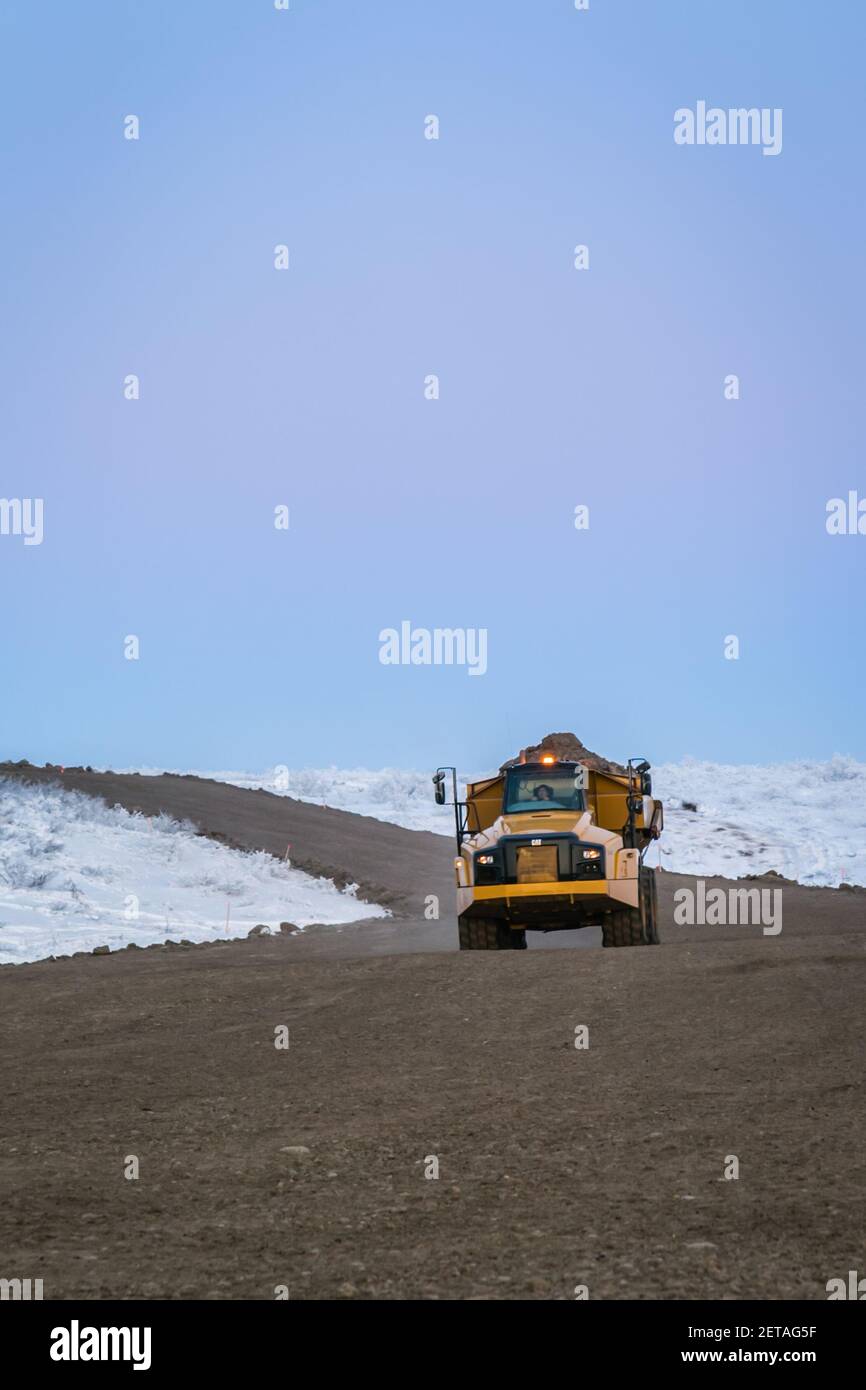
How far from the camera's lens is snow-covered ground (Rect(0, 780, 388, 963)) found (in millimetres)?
29250

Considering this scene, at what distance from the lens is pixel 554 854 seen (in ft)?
66.0

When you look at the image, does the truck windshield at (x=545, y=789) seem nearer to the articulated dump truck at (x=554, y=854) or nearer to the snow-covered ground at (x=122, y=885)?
the articulated dump truck at (x=554, y=854)

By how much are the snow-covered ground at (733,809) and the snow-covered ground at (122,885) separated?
19.6m

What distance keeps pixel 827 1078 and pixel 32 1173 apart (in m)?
5.90

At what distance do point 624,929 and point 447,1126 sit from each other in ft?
39.3

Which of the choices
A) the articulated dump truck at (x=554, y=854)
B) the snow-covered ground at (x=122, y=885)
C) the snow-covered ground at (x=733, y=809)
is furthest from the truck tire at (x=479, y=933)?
the snow-covered ground at (x=733, y=809)

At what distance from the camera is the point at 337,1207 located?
7469mm

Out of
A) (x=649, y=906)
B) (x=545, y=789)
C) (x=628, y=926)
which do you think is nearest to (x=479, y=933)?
(x=628, y=926)

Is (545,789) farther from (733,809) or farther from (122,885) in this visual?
(733,809)

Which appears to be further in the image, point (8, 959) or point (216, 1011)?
point (8, 959)

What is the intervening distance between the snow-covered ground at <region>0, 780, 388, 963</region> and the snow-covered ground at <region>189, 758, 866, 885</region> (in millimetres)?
19560

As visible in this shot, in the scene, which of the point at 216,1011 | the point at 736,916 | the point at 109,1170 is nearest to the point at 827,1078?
the point at 109,1170

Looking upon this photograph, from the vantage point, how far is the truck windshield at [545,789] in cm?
2139
